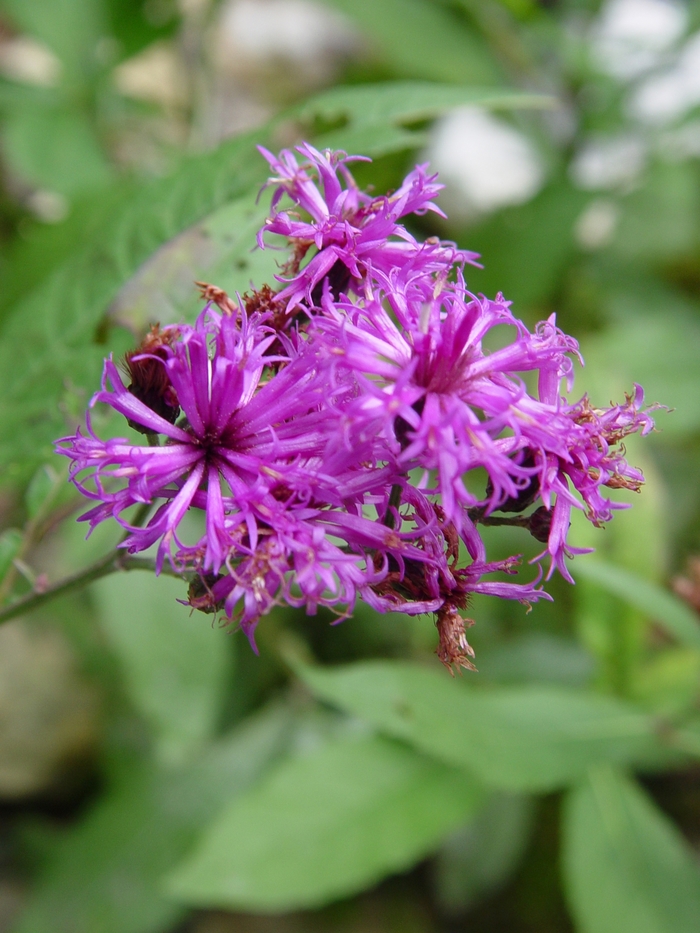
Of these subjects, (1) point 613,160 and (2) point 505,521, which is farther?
(1) point 613,160

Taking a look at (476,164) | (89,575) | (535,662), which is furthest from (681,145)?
(89,575)

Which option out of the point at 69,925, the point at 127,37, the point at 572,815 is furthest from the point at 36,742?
the point at 127,37

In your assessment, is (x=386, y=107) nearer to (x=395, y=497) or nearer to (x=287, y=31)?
(x=395, y=497)

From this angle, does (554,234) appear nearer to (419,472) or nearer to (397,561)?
(419,472)

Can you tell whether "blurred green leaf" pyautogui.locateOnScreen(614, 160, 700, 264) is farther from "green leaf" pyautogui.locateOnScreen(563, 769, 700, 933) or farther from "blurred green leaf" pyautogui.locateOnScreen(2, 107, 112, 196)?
"green leaf" pyautogui.locateOnScreen(563, 769, 700, 933)

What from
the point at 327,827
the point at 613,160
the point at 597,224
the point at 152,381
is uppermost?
the point at 152,381

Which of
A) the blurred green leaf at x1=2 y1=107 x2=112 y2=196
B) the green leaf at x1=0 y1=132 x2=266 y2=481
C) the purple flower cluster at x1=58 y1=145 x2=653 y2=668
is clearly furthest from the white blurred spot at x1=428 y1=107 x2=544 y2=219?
the purple flower cluster at x1=58 y1=145 x2=653 y2=668

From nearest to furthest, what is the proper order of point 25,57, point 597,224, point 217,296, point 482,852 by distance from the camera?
point 217,296 < point 482,852 < point 597,224 < point 25,57
